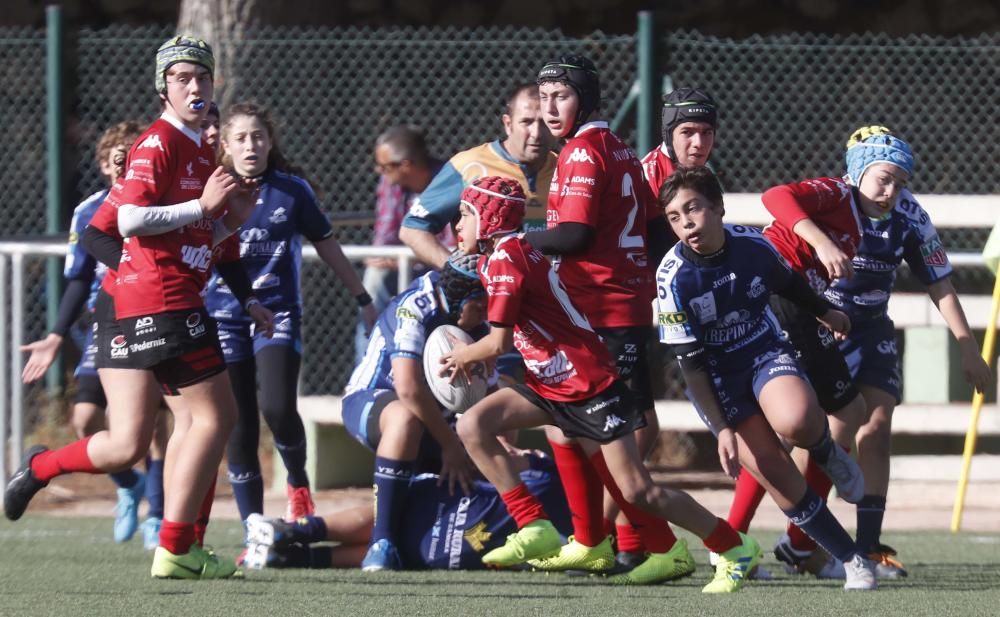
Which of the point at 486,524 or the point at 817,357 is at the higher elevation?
the point at 817,357

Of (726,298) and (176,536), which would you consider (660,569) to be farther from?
(176,536)

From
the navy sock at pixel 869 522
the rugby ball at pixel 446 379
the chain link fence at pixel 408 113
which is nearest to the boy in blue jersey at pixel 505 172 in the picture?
the rugby ball at pixel 446 379

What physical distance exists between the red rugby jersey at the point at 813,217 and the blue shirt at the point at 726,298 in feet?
0.80

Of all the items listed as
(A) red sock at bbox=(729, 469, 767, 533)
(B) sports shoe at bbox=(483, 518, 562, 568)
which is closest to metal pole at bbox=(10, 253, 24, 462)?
(B) sports shoe at bbox=(483, 518, 562, 568)

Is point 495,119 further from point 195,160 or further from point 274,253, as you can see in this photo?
point 195,160

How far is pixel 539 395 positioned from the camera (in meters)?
5.77

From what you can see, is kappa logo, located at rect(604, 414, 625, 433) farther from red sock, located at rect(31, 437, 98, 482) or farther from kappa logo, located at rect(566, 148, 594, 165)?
red sock, located at rect(31, 437, 98, 482)

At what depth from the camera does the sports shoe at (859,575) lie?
5.60m

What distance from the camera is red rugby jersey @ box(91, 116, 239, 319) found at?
568 centimetres

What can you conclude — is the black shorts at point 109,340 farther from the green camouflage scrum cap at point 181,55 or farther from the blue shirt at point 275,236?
the green camouflage scrum cap at point 181,55

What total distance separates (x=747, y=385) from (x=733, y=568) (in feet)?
1.98

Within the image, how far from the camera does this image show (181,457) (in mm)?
5750

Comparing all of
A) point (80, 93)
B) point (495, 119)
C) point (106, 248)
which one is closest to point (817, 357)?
point (106, 248)

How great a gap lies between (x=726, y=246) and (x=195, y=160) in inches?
71.1
